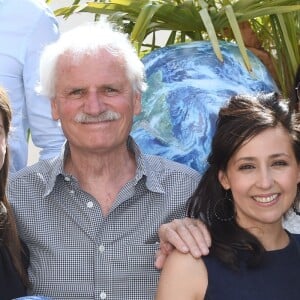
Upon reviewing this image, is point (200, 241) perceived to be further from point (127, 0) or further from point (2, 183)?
point (127, 0)

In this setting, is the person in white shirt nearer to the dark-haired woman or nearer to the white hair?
the white hair

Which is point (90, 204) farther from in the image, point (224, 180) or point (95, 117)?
point (224, 180)

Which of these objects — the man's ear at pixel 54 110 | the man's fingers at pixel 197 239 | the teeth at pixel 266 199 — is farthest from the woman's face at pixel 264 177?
the man's ear at pixel 54 110

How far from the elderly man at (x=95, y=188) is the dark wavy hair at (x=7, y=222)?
0.10 metres

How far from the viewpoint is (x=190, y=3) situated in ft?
10.0

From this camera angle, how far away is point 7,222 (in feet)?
7.61

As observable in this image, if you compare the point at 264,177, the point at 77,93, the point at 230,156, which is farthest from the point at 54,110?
the point at 264,177

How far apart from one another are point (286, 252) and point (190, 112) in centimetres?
70

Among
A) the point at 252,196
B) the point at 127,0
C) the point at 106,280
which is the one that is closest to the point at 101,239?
the point at 106,280

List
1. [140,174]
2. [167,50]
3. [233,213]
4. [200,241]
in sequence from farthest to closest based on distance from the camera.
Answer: [167,50]
[140,174]
[233,213]
[200,241]

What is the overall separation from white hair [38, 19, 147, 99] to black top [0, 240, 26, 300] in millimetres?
545

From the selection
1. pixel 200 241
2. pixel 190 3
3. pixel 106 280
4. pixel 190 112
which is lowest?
pixel 106 280

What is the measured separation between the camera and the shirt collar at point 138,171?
2484 millimetres

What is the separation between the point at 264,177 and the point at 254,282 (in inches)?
10.6
